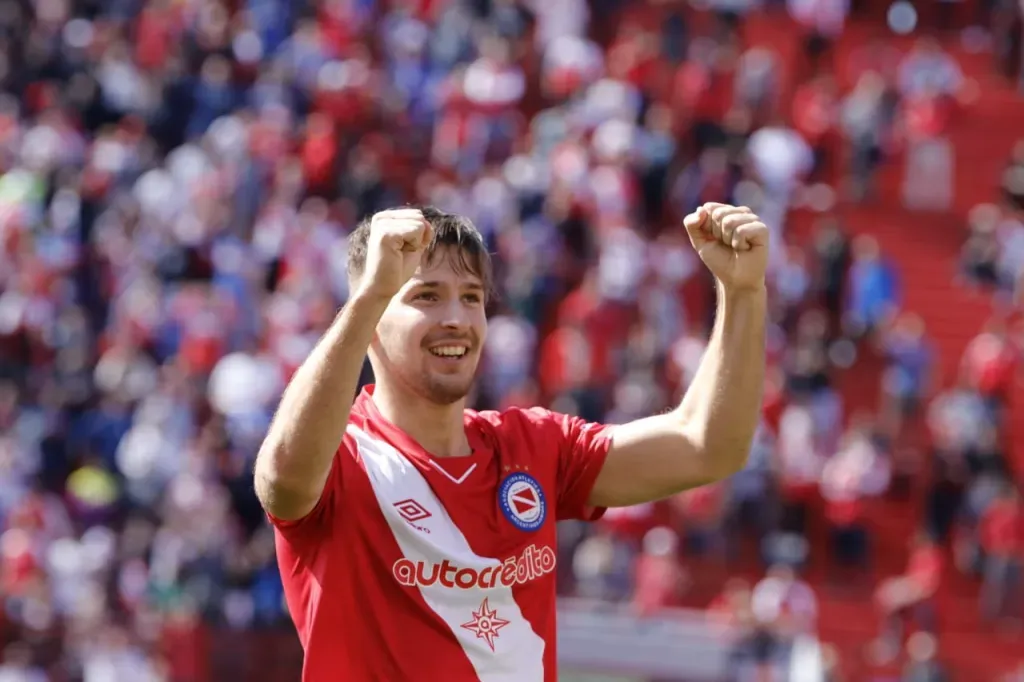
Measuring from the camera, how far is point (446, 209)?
16.9 metres

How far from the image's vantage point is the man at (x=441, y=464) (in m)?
3.93

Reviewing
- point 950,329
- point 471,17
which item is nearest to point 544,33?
point 471,17

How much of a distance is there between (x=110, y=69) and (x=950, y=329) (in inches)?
360

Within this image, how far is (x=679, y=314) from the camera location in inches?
635

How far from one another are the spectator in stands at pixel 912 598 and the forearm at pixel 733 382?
10333mm

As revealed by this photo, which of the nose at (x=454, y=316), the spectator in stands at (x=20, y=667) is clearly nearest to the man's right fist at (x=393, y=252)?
the nose at (x=454, y=316)

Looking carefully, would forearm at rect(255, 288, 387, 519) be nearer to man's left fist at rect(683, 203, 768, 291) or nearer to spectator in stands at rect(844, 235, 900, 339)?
man's left fist at rect(683, 203, 768, 291)

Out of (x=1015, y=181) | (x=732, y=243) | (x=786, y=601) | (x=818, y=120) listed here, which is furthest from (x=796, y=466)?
(x=732, y=243)

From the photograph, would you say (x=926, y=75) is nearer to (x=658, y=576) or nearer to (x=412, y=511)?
(x=658, y=576)

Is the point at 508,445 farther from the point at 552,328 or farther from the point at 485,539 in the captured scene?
the point at 552,328

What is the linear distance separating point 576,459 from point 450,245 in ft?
2.20

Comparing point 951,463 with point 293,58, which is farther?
point 293,58

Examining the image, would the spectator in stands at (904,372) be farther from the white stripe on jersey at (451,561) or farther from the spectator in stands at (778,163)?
the white stripe on jersey at (451,561)

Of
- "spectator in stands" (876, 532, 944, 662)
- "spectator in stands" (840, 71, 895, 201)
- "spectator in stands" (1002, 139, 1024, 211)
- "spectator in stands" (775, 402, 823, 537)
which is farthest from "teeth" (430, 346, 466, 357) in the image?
"spectator in stands" (1002, 139, 1024, 211)
